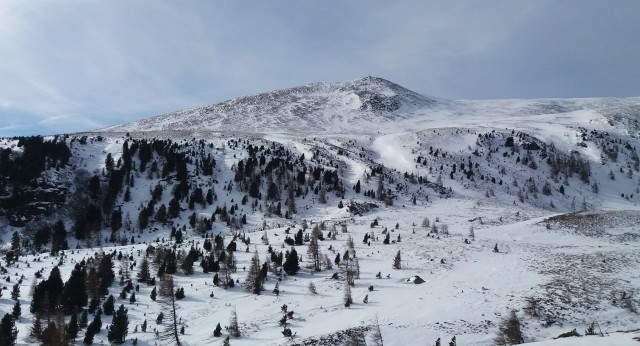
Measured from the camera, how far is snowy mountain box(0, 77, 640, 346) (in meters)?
36.1

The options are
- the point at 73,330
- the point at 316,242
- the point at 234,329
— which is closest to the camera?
the point at 73,330

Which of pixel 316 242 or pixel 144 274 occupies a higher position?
pixel 316 242

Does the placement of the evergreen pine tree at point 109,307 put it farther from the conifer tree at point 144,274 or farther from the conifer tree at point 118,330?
the conifer tree at point 144,274

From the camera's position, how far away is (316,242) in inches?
2084

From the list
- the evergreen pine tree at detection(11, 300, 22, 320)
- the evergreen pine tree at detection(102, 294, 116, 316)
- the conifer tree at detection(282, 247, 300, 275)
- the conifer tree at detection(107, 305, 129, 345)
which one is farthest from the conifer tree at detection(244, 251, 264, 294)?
the evergreen pine tree at detection(11, 300, 22, 320)

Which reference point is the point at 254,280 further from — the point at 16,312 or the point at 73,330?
the point at 16,312

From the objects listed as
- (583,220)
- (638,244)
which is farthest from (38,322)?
(583,220)

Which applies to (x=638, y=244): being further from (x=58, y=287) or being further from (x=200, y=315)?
(x=58, y=287)

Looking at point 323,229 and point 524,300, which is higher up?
point 323,229

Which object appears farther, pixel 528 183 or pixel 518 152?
pixel 518 152

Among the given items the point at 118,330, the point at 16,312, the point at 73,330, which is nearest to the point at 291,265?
the point at 118,330

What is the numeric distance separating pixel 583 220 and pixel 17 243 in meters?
87.8

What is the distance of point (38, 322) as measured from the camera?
32.2 metres

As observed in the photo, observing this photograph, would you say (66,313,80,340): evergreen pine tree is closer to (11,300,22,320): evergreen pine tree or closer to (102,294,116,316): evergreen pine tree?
(102,294,116,316): evergreen pine tree
